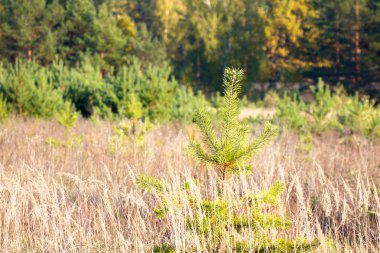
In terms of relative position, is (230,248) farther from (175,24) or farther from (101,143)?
(175,24)

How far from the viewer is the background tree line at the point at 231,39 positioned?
2794 centimetres

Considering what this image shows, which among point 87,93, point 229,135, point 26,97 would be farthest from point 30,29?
point 229,135

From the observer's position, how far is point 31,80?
13.5m

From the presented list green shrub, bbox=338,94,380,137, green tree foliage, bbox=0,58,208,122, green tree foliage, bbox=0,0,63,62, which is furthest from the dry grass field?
green tree foliage, bbox=0,0,63,62

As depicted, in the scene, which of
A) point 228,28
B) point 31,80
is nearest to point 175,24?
point 228,28

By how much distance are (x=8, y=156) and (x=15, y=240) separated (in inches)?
138

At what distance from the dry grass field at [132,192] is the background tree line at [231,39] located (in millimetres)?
17245

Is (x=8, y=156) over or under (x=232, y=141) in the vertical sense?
under

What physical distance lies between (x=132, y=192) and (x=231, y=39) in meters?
26.7

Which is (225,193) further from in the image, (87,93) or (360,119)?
(87,93)

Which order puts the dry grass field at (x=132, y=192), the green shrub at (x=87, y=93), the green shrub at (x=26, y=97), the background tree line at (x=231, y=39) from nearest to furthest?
the dry grass field at (x=132, y=192), the green shrub at (x=26, y=97), the green shrub at (x=87, y=93), the background tree line at (x=231, y=39)

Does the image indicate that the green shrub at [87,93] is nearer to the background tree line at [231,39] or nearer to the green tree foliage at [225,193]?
the green tree foliage at [225,193]

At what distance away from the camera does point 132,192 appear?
16.9 feet

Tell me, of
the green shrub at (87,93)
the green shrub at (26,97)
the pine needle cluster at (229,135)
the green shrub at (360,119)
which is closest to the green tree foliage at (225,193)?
the pine needle cluster at (229,135)
